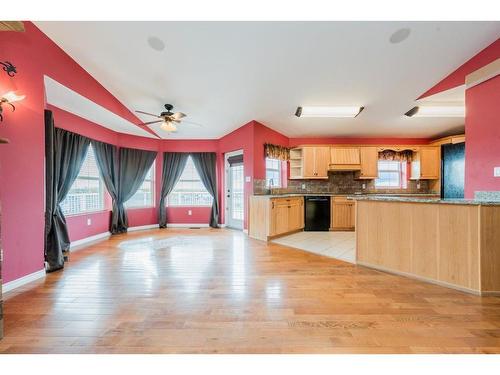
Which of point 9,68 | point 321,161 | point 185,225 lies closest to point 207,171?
point 185,225

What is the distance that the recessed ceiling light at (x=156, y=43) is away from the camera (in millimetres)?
2492

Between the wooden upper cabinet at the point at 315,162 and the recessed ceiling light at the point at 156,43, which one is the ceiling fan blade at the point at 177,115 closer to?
the recessed ceiling light at the point at 156,43

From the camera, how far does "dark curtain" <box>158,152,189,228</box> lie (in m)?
5.84

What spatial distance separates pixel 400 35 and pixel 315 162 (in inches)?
132

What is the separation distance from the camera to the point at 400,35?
2.49 metres

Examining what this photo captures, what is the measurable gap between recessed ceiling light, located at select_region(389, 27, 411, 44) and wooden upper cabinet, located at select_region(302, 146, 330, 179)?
319cm

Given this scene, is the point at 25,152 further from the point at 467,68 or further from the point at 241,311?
the point at 467,68

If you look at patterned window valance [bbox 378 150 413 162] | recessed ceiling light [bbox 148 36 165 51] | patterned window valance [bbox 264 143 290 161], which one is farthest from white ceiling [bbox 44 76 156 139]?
patterned window valance [bbox 378 150 413 162]

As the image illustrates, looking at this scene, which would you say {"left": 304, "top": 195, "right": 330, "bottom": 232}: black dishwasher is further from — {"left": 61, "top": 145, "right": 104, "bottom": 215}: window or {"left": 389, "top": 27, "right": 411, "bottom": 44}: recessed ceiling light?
{"left": 61, "top": 145, "right": 104, "bottom": 215}: window

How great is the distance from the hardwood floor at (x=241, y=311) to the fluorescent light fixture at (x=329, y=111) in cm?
285

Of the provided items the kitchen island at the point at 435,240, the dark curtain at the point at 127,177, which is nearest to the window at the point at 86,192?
the dark curtain at the point at 127,177

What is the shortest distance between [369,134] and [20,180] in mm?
6745
